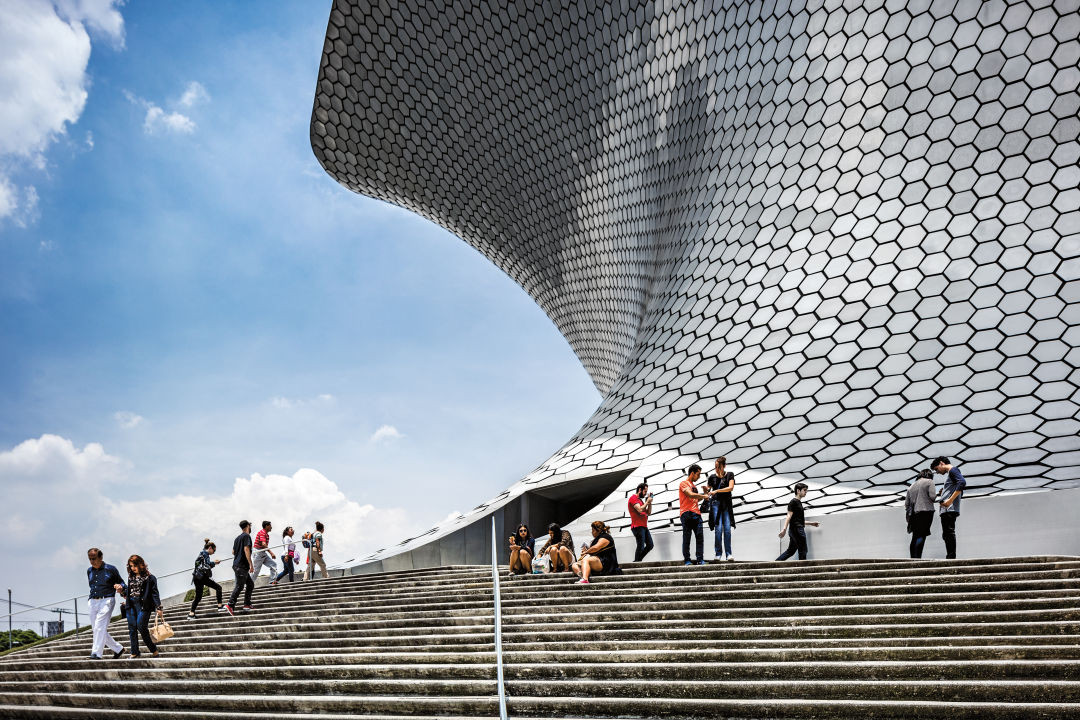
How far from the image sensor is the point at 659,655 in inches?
161

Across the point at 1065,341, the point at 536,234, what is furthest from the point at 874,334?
the point at 536,234

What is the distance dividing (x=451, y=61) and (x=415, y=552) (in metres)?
11.0

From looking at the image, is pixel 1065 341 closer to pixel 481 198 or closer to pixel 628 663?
pixel 628 663

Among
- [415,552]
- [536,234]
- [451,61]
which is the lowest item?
[415,552]

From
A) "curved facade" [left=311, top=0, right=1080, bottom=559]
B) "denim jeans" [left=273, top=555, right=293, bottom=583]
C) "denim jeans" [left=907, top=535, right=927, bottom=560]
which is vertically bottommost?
"denim jeans" [left=273, top=555, right=293, bottom=583]

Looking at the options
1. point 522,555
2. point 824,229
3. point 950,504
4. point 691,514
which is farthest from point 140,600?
point 824,229

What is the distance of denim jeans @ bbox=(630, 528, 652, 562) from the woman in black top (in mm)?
883

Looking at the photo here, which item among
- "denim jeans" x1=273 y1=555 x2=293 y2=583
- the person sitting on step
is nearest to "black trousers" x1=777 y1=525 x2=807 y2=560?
the person sitting on step

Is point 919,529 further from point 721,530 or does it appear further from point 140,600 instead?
point 140,600

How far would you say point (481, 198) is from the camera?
19281 millimetres

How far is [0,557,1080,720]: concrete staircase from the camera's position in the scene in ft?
11.4

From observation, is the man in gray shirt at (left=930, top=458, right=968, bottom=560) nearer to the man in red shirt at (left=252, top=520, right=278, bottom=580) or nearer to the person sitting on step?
the person sitting on step

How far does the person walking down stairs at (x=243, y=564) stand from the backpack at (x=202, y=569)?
0.27 meters

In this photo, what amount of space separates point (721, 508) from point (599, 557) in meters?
1.29
